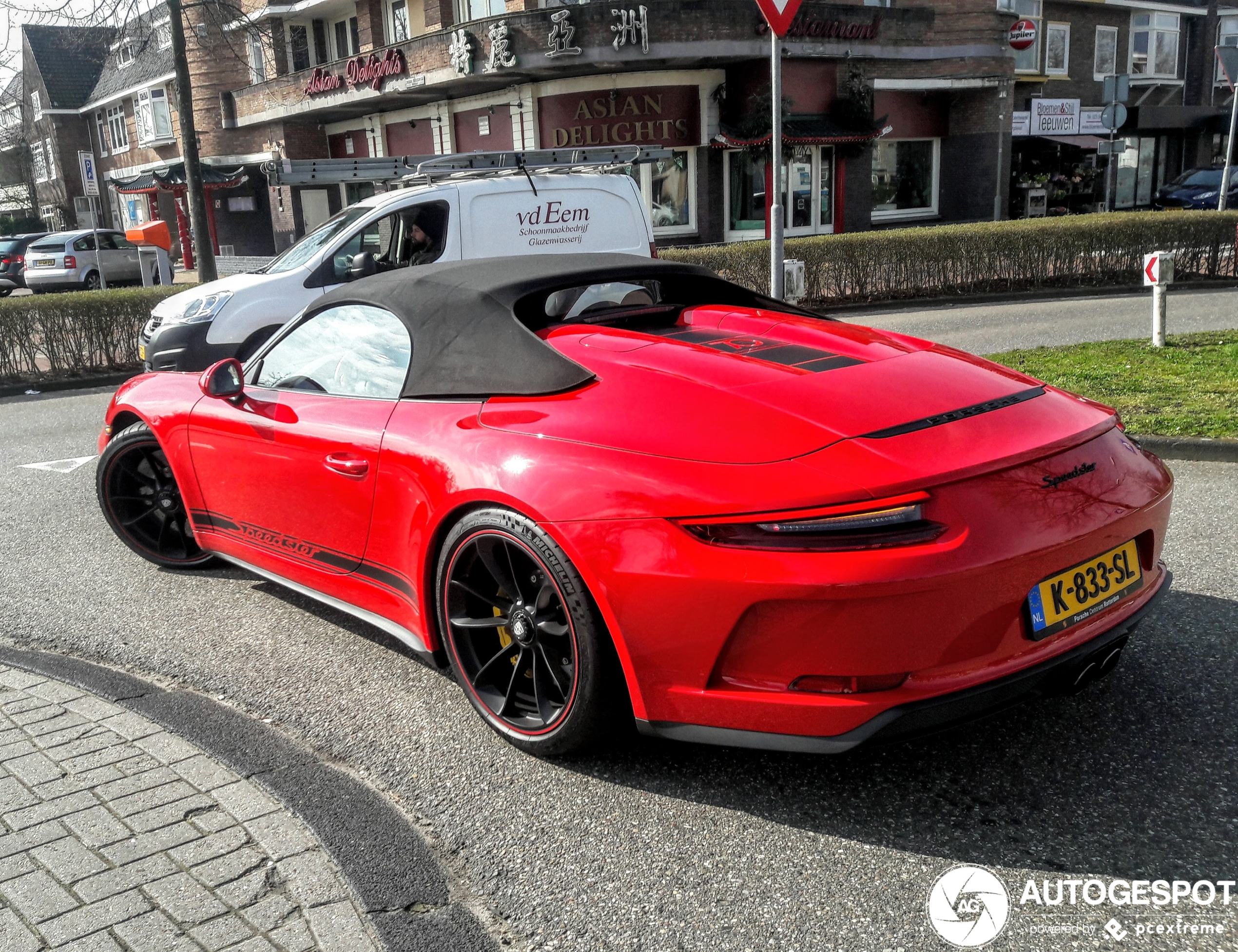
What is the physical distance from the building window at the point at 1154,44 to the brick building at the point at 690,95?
111 millimetres

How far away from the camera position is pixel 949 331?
1284 cm

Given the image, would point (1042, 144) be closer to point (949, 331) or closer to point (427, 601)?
point (949, 331)

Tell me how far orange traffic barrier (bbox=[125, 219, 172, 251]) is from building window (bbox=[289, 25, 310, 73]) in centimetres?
2319

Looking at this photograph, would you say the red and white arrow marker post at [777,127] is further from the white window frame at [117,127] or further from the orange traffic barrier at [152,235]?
the white window frame at [117,127]

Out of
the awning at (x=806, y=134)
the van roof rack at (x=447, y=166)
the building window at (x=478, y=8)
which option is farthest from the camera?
the building window at (x=478, y=8)

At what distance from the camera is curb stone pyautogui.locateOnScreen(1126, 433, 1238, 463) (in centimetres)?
608

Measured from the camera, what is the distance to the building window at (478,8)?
1085 inches

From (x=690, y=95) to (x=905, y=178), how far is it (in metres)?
7.60

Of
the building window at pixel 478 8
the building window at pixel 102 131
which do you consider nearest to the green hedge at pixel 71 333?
the building window at pixel 478 8

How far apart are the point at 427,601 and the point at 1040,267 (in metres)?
15.2

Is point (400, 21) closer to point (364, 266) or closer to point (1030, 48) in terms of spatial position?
point (1030, 48)

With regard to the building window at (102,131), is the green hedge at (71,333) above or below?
below

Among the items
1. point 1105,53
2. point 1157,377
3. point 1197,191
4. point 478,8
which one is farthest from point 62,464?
A: point 1105,53

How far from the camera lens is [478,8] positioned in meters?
28.4
